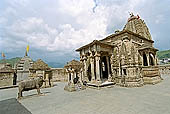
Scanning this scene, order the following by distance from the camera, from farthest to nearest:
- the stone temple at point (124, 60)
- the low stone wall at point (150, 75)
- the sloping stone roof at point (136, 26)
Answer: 1. the sloping stone roof at point (136, 26)
2. the low stone wall at point (150, 75)
3. the stone temple at point (124, 60)

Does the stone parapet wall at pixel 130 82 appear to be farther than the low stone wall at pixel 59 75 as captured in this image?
No

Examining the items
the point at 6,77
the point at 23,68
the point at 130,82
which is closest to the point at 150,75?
the point at 130,82

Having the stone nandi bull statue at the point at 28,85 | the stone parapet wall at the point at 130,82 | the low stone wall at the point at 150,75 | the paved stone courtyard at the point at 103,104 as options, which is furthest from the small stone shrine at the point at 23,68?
the low stone wall at the point at 150,75

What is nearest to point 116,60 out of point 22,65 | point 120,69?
point 120,69

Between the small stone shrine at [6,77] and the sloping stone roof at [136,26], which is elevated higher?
the sloping stone roof at [136,26]

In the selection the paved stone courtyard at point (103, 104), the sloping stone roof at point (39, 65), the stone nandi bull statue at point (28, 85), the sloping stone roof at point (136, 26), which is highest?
the sloping stone roof at point (136, 26)

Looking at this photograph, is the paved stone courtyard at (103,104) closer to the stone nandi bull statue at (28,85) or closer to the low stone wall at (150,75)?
the stone nandi bull statue at (28,85)

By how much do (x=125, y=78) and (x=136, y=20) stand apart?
45.8 ft

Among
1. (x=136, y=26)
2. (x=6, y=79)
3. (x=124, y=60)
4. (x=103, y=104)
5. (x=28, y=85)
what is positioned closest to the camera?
(x=103, y=104)

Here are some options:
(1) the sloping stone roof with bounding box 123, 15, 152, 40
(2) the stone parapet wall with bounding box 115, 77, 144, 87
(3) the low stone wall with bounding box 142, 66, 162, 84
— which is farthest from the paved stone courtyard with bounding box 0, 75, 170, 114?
(1) the sloping stone roof with bounding box 123, 15, 152, 40

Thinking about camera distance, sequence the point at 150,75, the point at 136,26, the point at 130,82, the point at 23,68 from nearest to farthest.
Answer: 1. the point at 130,82
2. the point at 150,75
3. the point at 136,26
4. the point at 23,68

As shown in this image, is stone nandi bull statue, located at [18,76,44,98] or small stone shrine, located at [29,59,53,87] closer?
stone nandi bull statue, located at [18,76,44,98]

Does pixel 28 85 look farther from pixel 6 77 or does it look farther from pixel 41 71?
pixel 6 77

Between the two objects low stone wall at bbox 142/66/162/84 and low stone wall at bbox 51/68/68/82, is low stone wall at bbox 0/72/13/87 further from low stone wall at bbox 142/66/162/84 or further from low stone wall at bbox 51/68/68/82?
low stone wall at bbox 142/66/162/84
